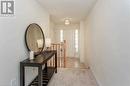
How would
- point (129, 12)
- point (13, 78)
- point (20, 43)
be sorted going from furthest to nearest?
point (20, 43)
point (13, 78)
point (129, 12)

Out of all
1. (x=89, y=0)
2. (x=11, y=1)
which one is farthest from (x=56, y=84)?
(x=89, y=0)

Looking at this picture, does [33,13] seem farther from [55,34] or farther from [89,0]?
[55,34]

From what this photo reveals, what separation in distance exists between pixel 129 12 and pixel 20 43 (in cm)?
193

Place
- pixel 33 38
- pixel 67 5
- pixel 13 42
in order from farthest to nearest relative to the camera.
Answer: pixel 67 5
pixel 33 38
pixel 13 42

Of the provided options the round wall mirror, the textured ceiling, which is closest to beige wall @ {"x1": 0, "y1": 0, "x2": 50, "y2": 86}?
the round wall mirror

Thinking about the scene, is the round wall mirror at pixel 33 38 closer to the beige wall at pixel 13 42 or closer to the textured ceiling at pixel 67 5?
the beige wall at pixel 13 42

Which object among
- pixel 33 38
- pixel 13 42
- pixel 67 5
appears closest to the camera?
pixel 13 42

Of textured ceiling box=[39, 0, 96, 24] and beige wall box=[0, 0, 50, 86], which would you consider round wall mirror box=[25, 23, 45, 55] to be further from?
textured ceiling box=[39, 0, 96, 24]

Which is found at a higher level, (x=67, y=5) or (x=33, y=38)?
(x=67, y=5)

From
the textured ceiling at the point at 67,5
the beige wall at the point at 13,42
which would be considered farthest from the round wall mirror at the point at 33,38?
the textured ceiling at the point at 67,5

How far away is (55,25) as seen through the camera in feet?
28.6

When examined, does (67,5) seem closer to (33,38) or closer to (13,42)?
(33,38)

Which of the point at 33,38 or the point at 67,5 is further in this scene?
the point at 67,5

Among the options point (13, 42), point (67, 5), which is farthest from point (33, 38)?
point (67, 5)
